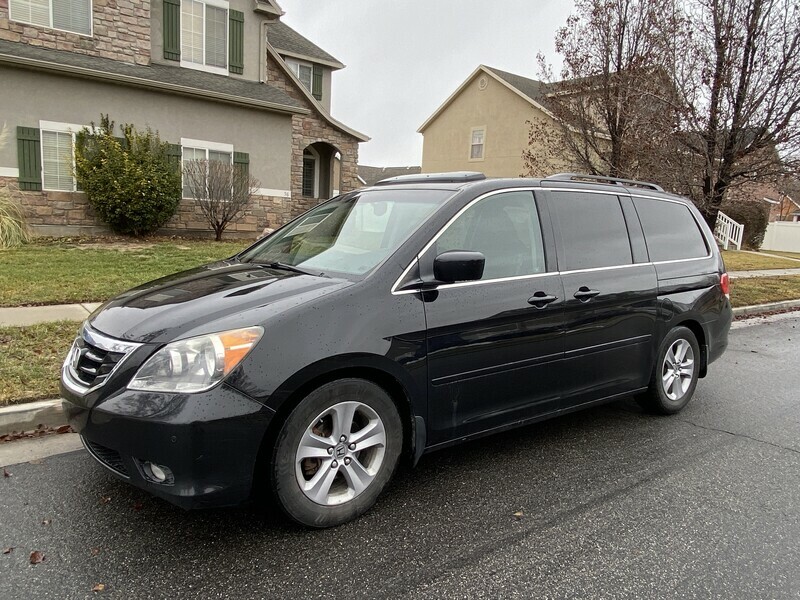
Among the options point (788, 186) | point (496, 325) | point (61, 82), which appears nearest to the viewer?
point (496, 325)

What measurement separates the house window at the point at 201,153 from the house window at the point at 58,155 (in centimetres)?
249

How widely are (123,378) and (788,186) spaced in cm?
1308

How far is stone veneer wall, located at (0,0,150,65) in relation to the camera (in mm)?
12898

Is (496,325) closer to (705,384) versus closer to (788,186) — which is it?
(705,384)

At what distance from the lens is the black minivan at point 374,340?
101 inches

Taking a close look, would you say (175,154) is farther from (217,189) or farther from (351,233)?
(351,233)

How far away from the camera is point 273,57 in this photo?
59.3 feet

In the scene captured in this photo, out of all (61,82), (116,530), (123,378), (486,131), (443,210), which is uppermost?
(486,131)

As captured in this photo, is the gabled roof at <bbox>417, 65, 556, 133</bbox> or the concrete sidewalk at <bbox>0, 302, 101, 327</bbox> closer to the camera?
the concrete sidewalk at <bbox>0, 302, 101, 327</bbox>

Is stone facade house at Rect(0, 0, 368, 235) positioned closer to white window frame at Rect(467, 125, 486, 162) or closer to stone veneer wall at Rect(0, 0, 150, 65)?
stone veneer wall at Rect(0, 0, 150, 65)

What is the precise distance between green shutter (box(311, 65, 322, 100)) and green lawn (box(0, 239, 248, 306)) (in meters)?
12.4

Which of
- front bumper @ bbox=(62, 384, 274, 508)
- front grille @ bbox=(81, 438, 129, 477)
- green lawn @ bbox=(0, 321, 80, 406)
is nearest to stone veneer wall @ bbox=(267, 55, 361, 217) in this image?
green lawn @ bbox=(0, 321, 80, 406)

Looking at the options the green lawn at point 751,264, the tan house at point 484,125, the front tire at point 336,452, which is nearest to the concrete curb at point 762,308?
the green lawn at point 751,264

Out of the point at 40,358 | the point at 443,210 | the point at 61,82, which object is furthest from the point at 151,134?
the point at 443,210
